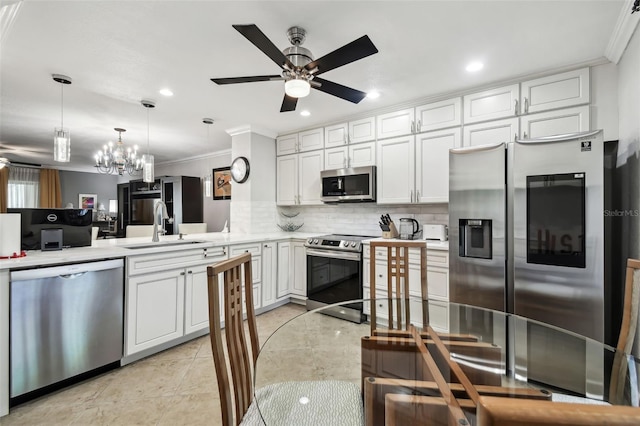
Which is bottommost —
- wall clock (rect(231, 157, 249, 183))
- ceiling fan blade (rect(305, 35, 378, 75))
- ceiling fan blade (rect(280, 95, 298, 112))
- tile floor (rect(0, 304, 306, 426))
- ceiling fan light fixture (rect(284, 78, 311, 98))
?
tile floor (rect(0, 304, 306, 426))

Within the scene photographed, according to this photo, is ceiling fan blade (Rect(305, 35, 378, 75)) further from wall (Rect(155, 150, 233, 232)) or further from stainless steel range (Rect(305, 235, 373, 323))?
wall (Rect(155, 150, 233, 232))

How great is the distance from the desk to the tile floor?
26.9 inches

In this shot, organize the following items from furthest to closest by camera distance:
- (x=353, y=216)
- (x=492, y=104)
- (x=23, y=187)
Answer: (x=23, y=187)
(x=353, y=216)
(x=492, y=104)

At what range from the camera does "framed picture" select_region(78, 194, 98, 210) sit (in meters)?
8.00

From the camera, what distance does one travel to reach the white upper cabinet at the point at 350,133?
11.4ft

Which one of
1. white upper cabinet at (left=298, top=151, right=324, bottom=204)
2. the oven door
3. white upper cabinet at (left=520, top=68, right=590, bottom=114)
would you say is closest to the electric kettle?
the oven door

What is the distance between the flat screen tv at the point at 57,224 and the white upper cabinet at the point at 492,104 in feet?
11.9

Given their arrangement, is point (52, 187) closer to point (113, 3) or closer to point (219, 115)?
point (219, 115)

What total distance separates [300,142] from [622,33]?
127 inches

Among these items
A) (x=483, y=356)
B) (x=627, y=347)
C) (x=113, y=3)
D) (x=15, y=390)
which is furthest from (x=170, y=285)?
(x=627, y=347)

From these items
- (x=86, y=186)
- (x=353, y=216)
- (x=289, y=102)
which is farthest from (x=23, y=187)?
(x=289, y=102)

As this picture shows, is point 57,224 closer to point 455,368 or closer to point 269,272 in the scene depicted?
point 269,272

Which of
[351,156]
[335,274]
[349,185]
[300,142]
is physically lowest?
[335,274]

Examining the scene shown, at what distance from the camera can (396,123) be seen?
3.29 metres
